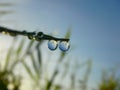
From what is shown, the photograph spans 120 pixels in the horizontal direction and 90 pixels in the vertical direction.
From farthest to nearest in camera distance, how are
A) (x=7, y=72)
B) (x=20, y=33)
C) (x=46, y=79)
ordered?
(x=46, y=79) → (x=7, y=72) → (x=20, y=33)

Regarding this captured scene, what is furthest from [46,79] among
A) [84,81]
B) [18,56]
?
[84,81]

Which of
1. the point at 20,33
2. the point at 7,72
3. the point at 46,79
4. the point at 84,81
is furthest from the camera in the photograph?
the point at 84,81

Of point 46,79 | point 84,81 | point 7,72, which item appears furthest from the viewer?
point 84,81

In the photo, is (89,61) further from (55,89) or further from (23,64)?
(23,64)

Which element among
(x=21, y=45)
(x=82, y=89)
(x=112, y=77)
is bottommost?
(x=82, y=89)

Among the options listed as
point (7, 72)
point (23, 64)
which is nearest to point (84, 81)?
point (23, 64)

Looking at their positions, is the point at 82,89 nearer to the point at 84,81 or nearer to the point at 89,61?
the point at 84,81

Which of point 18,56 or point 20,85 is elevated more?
point 18,56

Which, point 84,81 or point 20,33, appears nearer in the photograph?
point 20,33

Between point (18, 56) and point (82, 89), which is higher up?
point (18, 56)
